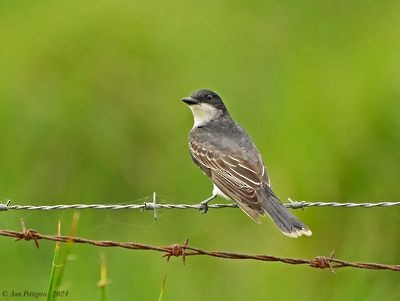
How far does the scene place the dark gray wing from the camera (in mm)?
7699

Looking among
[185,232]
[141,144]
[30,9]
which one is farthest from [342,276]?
[30,9]

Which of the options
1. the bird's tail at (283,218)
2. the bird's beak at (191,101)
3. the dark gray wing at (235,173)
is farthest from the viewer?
the bird's beak at (191,101)

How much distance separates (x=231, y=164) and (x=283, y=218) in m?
0.84

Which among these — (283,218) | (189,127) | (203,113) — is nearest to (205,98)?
(203,113)

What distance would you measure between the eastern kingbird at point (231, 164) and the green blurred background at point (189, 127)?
42.6 inches

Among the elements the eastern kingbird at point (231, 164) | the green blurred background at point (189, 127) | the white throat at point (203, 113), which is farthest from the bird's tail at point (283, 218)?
the white throat at point (203, 113)

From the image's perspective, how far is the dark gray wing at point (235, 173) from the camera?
7699 mm

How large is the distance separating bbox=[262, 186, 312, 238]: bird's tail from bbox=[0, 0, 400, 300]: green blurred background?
1.10 meters

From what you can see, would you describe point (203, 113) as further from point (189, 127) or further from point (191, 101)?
point (189, 127)

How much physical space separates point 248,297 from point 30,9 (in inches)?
210

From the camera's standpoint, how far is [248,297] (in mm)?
9461

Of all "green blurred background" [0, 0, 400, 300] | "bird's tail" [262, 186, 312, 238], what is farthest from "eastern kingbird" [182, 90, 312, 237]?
"green blurred background" [0, 0, 400, 300]

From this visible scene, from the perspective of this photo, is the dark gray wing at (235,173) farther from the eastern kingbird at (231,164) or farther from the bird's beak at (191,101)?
the bird's beak at (191,101)

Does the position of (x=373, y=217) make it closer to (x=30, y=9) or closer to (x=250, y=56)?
(x=250, y=56)
